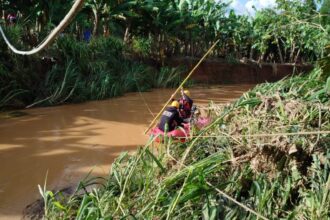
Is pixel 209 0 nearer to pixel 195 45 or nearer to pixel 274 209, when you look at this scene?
pixel 195 45

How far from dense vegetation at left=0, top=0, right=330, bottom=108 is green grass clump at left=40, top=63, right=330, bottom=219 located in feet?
5.62

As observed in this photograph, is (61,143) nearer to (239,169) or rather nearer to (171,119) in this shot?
(171,119)

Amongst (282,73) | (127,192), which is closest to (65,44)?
(127,192)

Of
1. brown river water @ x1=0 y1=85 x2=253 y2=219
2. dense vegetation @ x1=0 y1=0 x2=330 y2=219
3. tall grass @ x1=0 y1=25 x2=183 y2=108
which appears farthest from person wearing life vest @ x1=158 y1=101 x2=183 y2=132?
tall grass @ x1=0 y1=25 x2=183 y2=108

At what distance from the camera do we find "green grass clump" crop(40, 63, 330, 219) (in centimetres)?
281

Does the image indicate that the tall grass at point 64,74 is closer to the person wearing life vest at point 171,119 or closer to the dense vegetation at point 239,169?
the person wearing life vest at point 171,119

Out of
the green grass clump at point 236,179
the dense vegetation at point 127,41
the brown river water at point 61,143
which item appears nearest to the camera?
the green grass clump at point 236,179

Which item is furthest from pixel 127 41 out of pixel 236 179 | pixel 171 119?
pixel 236 179

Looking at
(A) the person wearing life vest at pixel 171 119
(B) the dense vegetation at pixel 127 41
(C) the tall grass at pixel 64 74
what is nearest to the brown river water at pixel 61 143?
(C) the tall grass at pixel 64 74

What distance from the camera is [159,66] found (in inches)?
576

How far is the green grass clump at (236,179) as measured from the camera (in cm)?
281

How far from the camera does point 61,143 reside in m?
5.83

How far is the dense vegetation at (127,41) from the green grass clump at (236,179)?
5.62 feet

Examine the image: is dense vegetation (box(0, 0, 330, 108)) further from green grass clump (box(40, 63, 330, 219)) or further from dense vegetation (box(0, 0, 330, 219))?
green grass clump (box(40, 63, 330, 219))
